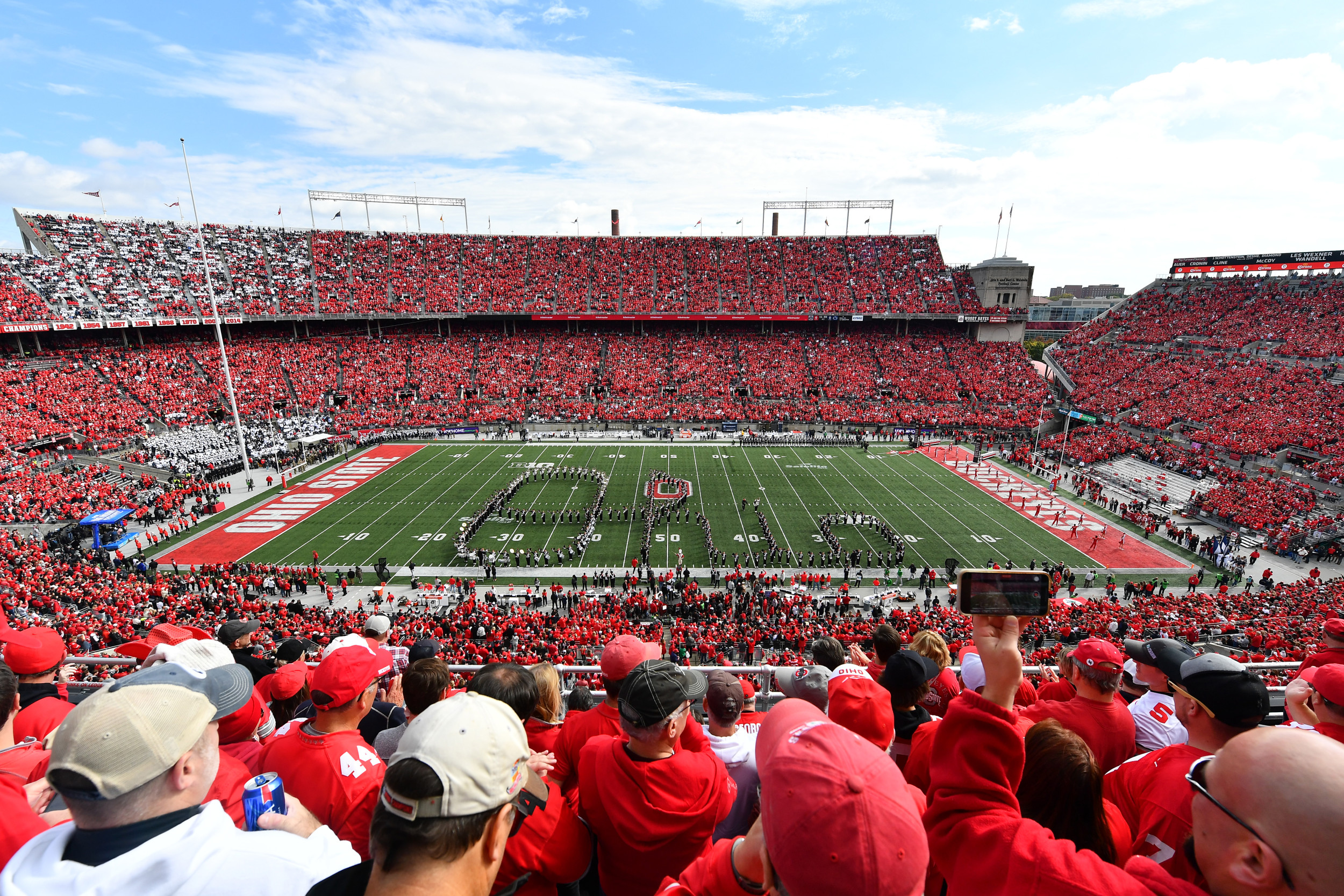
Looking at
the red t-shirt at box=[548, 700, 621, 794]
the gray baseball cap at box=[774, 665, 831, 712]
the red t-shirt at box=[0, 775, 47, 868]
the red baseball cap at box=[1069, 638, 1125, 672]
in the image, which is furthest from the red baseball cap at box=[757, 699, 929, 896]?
the red t-shirt at box=[0, 775, 47, 868]

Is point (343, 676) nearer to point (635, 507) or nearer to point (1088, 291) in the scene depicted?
point (635, 507)

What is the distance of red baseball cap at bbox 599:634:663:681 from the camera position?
159 inches

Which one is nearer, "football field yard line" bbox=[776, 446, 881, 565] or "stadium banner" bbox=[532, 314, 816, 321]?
"football field yard line" bbox=[776, 446, 881, 565]

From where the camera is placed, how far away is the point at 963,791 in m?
2.22

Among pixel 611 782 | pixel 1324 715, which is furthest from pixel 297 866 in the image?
pixel 1324 715

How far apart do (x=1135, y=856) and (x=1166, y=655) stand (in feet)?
8.21

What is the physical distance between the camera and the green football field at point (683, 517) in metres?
24.0

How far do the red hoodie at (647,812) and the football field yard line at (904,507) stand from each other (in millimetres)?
21592

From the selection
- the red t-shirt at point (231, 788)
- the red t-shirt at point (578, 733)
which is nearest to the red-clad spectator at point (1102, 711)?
the red t-shirt at point (578, 733)

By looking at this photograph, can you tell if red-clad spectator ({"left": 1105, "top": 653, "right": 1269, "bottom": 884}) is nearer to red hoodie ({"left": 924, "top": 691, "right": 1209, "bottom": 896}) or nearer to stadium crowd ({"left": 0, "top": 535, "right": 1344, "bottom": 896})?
stadium crowd ({"left": 0, "top": 535, "right": 1344, "bottom": 896})

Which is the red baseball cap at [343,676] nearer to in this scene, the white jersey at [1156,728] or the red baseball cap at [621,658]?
the red baseball cap at [621,658]

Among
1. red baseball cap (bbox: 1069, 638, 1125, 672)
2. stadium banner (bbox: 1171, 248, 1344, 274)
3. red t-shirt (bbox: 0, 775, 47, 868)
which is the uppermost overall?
stadium banner (bbox: 1171, 248, 1344, 274)

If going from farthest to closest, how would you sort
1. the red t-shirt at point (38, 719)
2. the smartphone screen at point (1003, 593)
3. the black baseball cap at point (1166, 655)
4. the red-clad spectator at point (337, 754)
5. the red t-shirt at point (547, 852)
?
the red t-shirt at point (38, 719) → the black baseball cap at point (1166, 655) → the red-clad spectator at point (337, 754) → the red t-shirt at point (547, 852) → the smartphone screen at point (1003, 593)

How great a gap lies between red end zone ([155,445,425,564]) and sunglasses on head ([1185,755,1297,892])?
91.3ft
